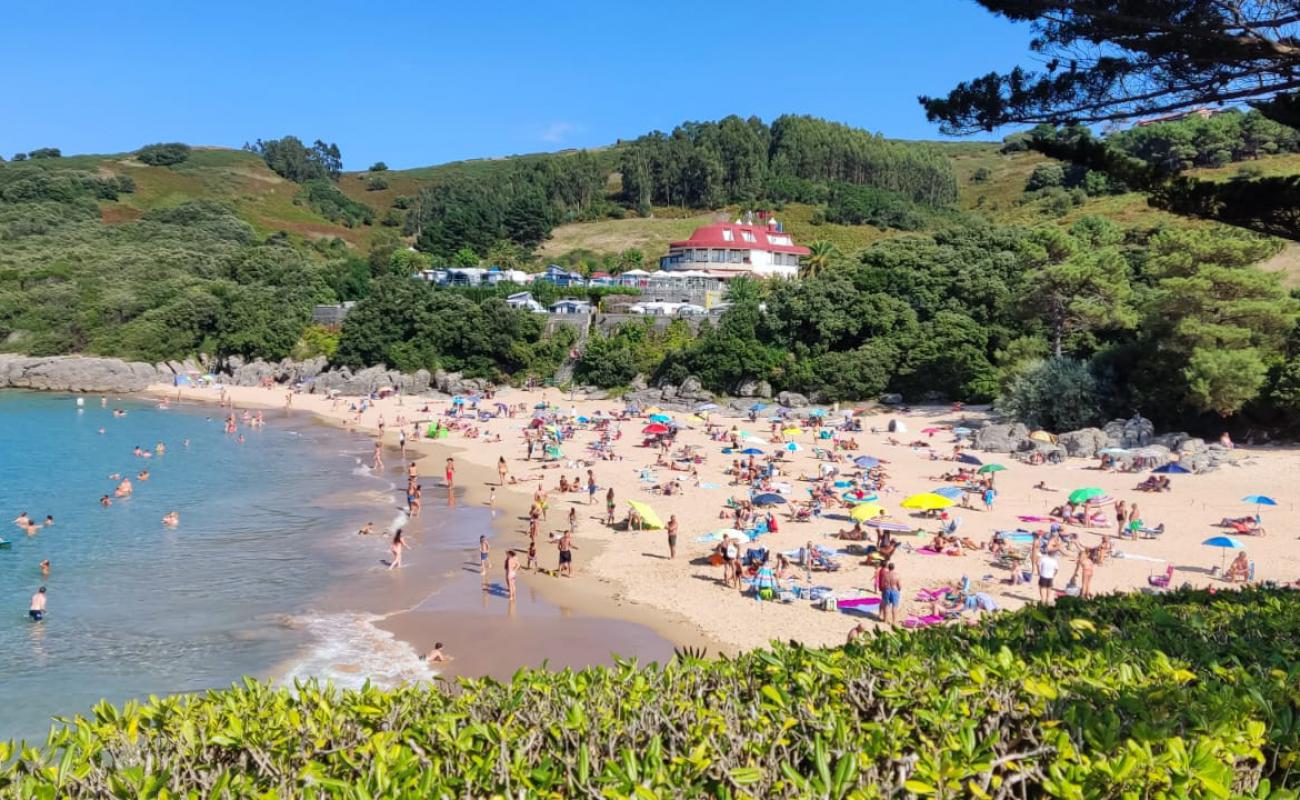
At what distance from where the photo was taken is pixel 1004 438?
30406 mm

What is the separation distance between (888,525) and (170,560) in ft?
51.1

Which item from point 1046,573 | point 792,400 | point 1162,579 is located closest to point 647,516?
point 1046,573

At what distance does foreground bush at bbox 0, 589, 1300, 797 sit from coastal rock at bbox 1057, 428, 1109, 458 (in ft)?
76.2

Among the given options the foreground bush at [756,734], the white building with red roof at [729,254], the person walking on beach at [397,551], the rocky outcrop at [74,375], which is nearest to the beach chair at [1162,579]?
the foreground bush at [756,734]

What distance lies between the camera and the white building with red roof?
6656 centimetres

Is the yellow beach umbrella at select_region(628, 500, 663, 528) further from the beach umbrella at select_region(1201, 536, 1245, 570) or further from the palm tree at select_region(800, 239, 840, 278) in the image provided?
the palm tree at select_region(800, 239, 840, 278)

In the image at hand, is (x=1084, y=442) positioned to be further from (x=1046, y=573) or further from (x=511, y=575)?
(x=511, y=575)

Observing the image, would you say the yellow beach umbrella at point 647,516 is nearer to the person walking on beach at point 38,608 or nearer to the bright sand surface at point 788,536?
the bright sand surface at point 788,536

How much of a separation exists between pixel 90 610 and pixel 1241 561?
68.4ft

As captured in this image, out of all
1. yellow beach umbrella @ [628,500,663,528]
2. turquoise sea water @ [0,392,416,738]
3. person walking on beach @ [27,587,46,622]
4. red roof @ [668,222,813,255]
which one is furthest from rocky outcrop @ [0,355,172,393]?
yellow beach umbrella @ [628,500,663,528]

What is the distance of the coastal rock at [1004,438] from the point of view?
29766 mm

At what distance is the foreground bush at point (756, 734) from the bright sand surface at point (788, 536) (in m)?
5.05

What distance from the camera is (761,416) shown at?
3881cm

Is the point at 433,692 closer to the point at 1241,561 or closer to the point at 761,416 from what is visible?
the point at 1241,561
